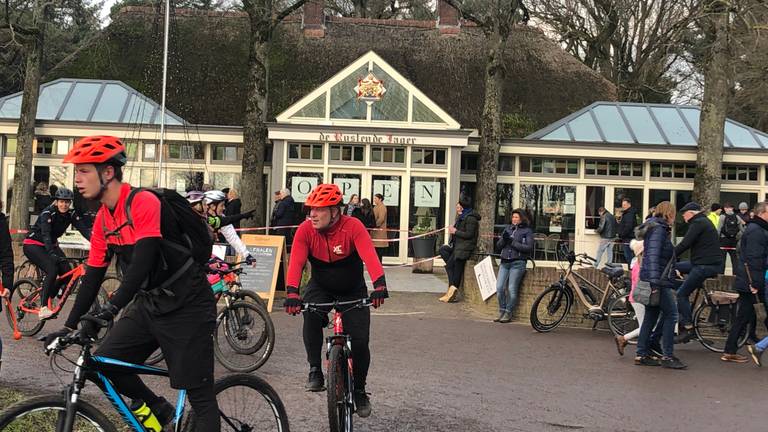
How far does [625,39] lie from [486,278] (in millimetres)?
27955

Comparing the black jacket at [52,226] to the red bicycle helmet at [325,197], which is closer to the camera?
the red bicycle helmet at [325,197]

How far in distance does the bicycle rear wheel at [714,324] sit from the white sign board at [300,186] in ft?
34.9

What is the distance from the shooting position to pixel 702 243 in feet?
30.6

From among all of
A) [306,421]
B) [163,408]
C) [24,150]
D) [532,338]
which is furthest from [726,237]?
[24,150]

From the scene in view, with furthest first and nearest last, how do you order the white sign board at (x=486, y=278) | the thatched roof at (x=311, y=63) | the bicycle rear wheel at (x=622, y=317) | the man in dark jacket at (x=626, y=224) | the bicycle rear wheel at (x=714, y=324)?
the thatched roof at (x=311, y=63) < the man in dark jacket at (x=626, y=224) < the white sign board at (x=486, y=278) < the bicycle rear wheel at (x=622, y=317) < the bicycle rear wheel at (x=714, y=324)

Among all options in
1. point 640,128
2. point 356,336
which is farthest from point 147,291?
point 640,128

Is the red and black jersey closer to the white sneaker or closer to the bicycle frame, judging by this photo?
the bicycle frame

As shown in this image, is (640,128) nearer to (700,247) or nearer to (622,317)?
(622,317)

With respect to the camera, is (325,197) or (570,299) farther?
(570,299)

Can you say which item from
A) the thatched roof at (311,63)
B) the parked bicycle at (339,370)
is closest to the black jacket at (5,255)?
the parked bicycle at (339,370)

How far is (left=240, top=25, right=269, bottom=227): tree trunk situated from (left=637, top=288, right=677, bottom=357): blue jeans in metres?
8.83

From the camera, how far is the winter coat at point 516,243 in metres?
11.4

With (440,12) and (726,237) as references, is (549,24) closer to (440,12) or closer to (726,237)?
(440,12)

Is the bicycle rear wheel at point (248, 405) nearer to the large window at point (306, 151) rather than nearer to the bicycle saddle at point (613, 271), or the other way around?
the bicycle saddle at point (613, 271)
